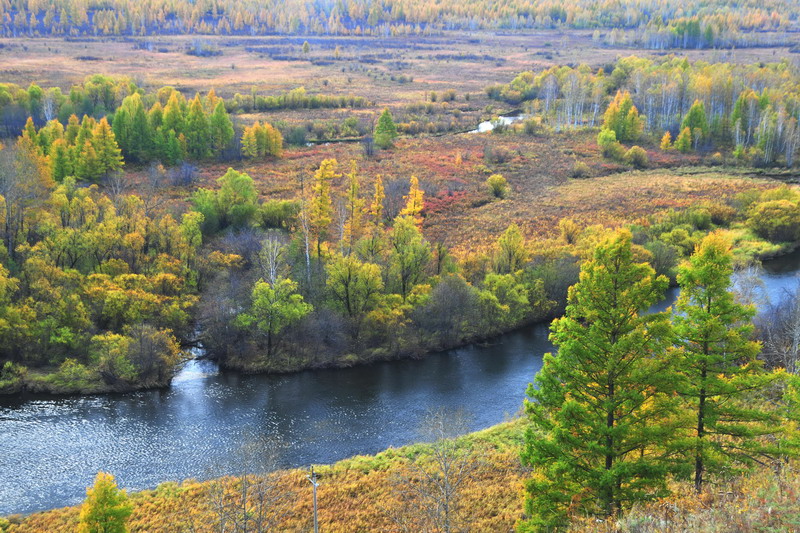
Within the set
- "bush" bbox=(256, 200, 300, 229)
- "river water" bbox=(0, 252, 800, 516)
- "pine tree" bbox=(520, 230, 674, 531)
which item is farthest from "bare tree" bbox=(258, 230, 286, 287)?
"pine tree" bbox=(520, 230, 674, 531)

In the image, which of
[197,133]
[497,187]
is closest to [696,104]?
[497,187]

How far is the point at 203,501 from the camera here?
34594mm

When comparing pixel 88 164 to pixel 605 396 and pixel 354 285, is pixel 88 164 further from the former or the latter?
pixel 605 396

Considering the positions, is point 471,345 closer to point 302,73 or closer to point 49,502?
point 49,502

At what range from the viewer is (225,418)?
144ft

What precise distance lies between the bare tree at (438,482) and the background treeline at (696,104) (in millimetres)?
90778

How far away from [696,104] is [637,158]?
58.7ft

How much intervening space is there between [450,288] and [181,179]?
49.9 meters

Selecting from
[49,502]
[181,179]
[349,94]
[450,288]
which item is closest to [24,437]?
[49,502]

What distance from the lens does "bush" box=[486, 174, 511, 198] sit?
9562 centimetres

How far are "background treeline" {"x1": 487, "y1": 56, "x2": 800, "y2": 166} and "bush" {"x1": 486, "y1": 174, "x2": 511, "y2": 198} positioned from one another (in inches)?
1488

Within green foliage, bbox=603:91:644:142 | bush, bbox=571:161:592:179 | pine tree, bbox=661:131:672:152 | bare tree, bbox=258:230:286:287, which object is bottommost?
bare tree, bbox=258:230:286:287

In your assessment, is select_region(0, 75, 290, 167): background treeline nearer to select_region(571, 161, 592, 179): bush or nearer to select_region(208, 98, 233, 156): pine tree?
select_region(208, 98, 233, 156): pine tree

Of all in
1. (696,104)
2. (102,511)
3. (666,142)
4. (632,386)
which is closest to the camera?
(632,386)
